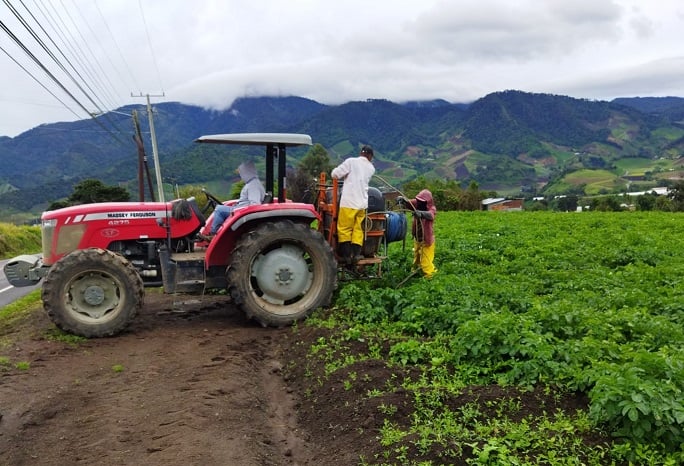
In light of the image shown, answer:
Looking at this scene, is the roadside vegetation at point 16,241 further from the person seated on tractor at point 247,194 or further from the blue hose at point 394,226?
the blue hose at point 394,226

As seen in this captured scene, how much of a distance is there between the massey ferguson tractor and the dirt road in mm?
427

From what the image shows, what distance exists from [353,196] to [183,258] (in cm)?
244

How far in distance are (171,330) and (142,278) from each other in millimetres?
862

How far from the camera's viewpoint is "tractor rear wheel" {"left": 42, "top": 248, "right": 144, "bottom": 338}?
654 cm

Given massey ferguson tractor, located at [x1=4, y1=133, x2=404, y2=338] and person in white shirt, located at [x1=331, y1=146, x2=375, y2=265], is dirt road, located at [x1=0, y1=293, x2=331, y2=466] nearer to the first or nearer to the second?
massey ferguson tractor, located at [x1=4, y1=133, x2=404, y2=338]

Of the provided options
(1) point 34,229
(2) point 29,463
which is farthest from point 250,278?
(1) point 34,229

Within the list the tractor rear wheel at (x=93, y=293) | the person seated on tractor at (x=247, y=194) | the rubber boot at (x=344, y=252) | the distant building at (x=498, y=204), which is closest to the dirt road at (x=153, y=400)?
the tractor rear wheel at (x=93, y=293)

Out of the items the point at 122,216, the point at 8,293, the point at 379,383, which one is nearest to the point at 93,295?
the point at 122,216

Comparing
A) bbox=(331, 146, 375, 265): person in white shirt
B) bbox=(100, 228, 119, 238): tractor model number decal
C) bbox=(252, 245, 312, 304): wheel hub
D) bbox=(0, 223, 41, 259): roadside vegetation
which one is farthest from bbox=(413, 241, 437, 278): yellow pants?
bbox=(0, 223, 41, 259): roadside vegetation

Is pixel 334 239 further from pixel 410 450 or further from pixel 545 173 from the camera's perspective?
pixel 545 173

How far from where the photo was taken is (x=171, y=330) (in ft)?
23.6

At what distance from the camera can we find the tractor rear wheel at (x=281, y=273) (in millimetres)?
7020

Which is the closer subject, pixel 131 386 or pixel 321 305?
pixel 131 386

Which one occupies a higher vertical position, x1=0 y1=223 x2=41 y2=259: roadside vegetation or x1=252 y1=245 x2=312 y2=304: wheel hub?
x1=252 y1=245 x2=312 y2=304: wheel hub
